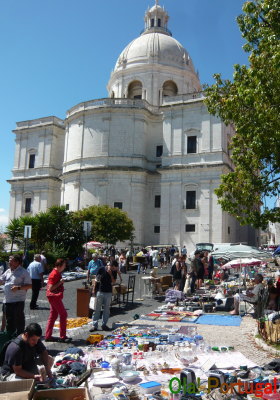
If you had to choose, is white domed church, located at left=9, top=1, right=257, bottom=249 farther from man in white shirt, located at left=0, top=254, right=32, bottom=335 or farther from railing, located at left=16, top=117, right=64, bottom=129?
man in white shirt, located at left=0, top=254, right=32, bottom=335

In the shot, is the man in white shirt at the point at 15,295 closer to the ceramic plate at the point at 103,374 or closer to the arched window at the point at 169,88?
the ceramic plate at the point at 103,374

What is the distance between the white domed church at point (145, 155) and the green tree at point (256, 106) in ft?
73.0

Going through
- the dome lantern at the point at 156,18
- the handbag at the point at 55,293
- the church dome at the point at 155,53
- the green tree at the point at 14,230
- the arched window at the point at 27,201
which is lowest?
the handbag at the point at 55,293

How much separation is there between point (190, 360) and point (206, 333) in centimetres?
258

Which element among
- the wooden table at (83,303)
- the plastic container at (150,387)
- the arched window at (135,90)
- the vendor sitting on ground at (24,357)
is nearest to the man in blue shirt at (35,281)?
the wooden table at (83,303)

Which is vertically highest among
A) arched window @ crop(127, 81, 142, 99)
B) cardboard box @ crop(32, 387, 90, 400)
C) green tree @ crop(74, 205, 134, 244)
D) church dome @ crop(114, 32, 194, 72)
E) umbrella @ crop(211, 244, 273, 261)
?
church dome @ crop(114, 32, 194, 72)

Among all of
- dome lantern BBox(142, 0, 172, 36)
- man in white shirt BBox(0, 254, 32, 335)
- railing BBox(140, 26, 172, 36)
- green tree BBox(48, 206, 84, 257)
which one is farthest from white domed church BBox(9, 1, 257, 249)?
man in white shirt BBox(0, 254, 32, 335)

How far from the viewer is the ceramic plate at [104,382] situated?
595 cm

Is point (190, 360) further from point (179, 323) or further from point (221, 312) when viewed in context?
point (221, 312)

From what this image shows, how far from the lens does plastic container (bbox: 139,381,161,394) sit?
567 centimetres

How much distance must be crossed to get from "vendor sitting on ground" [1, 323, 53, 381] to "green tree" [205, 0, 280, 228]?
772 centimetres

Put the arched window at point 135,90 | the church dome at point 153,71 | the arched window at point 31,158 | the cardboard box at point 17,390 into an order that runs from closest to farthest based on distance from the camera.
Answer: the cardboard box at point 17,390
the church dome at point 153,71
the arched window at point 135,90
the arched window at point 31,158

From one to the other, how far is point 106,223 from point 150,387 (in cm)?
2631

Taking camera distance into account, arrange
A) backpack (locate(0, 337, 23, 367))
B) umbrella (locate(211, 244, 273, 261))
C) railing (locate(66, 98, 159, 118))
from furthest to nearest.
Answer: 1. railing (locate(66, 98, 159, 118))
2. umbrella (locate(211, 244, 273, 261))
3. backpack (locate(0, 337, 23, 367))
